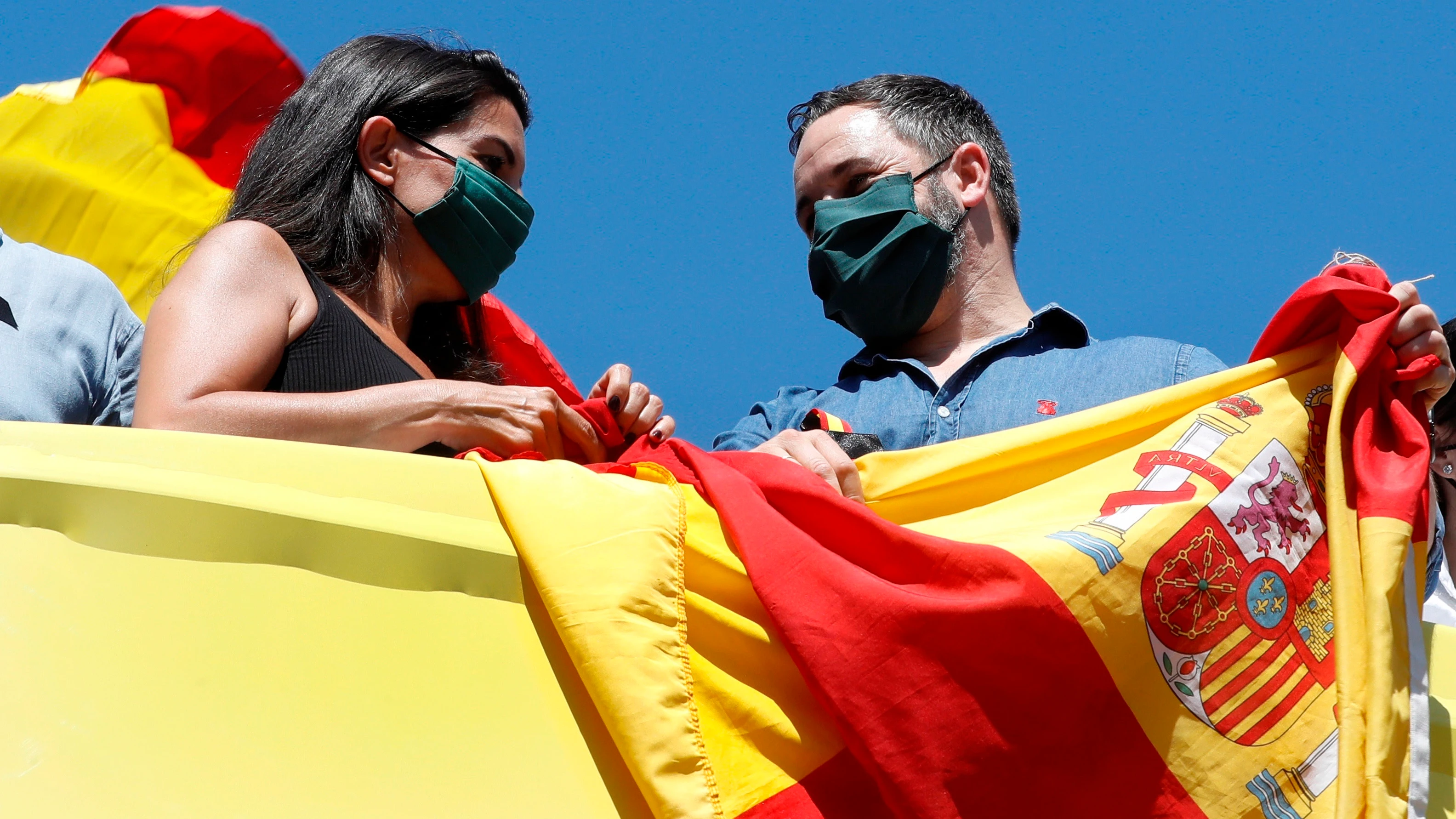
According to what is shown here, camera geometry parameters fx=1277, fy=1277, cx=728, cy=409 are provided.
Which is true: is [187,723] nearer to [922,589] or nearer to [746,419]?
[922,589]

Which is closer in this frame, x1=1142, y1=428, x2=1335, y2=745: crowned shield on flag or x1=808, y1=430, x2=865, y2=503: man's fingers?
x1=1142, y1=428, x2=1335, y2=745: crowned shield on flag

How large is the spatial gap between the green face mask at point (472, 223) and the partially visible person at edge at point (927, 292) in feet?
2.12

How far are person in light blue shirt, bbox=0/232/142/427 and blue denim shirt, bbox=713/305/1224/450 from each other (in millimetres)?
1237

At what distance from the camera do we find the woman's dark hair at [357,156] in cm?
252

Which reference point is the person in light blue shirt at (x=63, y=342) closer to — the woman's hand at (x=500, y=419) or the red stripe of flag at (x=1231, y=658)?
the woman's hand at (x=500, y=419)

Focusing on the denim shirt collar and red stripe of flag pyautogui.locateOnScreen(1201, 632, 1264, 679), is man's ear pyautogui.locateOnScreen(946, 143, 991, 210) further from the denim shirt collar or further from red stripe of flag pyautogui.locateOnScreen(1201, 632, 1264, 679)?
red stripe of flag pyautogui.locateOnScreen(1201, 632, 1264, 679)

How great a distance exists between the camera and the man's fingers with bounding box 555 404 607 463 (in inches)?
85.4

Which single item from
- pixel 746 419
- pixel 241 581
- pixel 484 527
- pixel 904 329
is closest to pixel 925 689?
pixel 484 527

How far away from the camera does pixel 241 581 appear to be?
4.81 ft

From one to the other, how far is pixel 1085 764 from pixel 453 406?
110 cm

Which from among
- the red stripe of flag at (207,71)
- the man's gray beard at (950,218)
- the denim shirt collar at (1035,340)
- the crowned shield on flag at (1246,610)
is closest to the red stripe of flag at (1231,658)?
the crowned shield on flag at (1246,610)

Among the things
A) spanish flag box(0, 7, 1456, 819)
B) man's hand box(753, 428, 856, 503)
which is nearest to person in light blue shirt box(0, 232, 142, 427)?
spanish flag box(0, 7, 1456, 819)

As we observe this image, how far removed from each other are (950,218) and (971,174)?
9.3 inches

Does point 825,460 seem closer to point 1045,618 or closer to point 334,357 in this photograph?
point 1045,618
